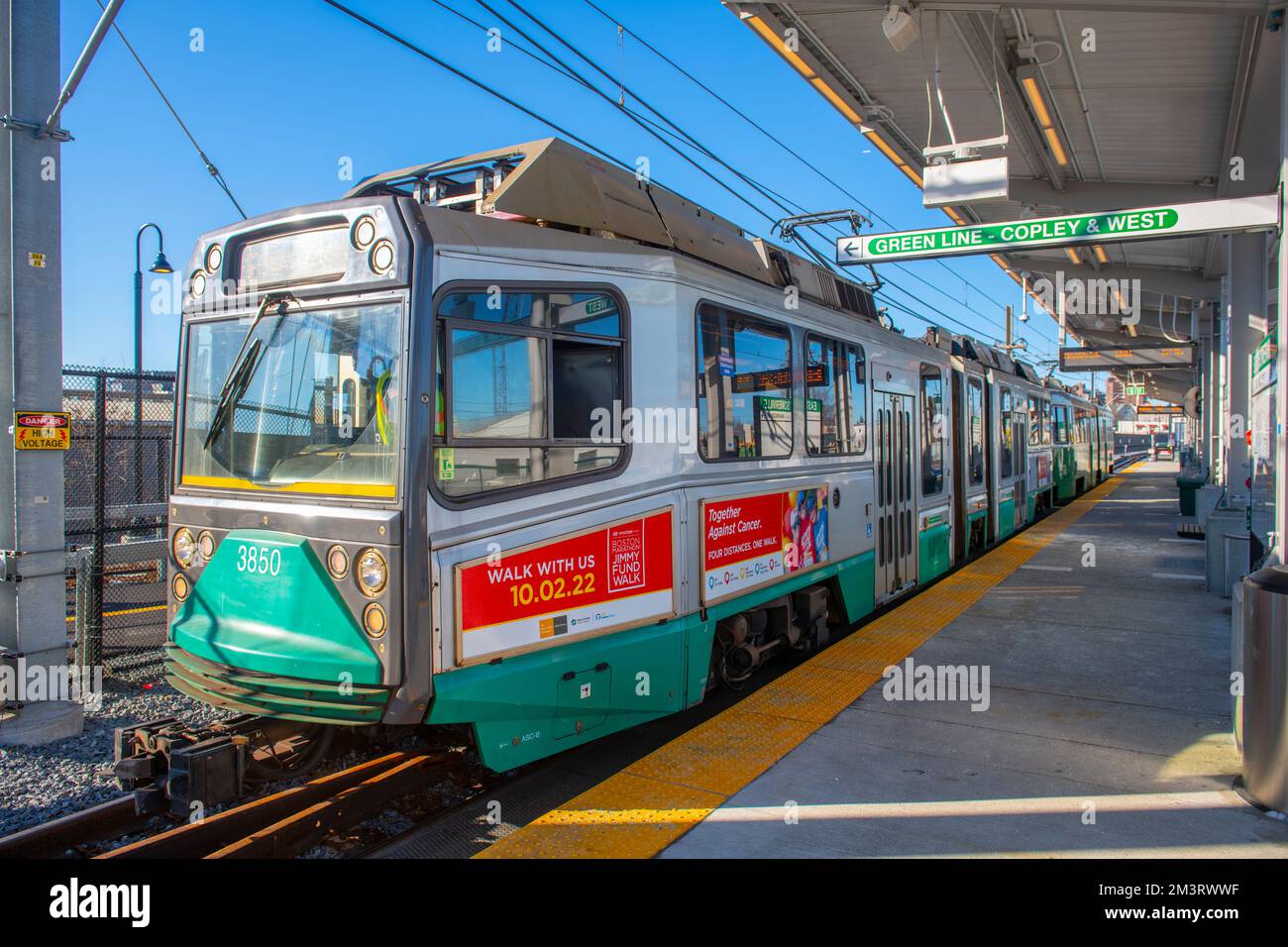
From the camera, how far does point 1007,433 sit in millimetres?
14953

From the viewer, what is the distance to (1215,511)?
31.7 ft

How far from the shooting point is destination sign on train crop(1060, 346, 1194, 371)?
2109 cm

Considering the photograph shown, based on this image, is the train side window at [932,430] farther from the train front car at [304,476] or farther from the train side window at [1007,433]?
the train front car at [304,476]

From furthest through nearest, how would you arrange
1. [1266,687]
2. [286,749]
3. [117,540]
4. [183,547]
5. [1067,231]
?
1. [117,540]
2. [1067,231]
3. [183,547]
4. [286,749]
5. [1266,687]

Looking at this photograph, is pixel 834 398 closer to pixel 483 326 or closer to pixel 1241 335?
pixel 483 326

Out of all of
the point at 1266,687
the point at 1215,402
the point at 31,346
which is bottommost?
the point at 1266,687

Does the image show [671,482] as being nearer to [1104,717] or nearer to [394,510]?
[394,510]

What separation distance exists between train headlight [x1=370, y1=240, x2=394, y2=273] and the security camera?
4485 mm

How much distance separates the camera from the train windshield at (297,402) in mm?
3971

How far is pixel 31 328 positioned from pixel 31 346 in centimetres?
12

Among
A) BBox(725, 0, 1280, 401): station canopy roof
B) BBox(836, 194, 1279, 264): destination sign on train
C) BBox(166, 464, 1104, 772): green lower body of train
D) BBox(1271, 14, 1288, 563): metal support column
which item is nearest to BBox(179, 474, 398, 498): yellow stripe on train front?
BBox(166, 464, 1104, 772): green lower body of train

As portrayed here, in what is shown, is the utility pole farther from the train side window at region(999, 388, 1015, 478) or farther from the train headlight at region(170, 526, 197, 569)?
the train side window at region(999, 388, 1015, 478)

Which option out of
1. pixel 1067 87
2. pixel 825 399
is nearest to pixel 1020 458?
pixel 1067 87
